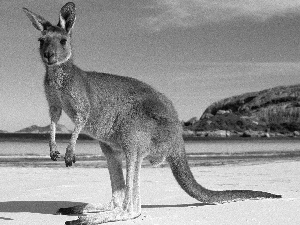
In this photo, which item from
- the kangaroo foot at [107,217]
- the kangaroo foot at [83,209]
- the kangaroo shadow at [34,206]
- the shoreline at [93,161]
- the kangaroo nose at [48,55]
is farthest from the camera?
the shoreline at [93,161]

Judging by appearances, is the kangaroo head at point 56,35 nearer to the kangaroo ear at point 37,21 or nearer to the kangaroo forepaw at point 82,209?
the kangaroo ear at point 37,21

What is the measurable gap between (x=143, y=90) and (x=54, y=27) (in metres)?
1.28

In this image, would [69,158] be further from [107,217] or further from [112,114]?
[107,217]

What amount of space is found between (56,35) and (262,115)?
131777mm

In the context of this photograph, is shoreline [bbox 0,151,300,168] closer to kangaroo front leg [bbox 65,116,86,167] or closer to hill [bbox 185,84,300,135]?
kangaroo front leg [bbox 65,116,86,167]

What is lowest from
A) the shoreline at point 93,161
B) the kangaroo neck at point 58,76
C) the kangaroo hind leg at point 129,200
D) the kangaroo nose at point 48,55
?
the shoreline at point 93,161

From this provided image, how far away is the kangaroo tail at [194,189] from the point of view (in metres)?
5.95

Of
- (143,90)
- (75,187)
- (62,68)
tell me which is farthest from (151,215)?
(75,187)

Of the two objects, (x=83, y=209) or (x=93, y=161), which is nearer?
(x=83, y=209)

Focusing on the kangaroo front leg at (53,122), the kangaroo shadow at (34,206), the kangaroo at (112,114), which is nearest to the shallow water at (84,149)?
the kangaroo shadow at (34,206)

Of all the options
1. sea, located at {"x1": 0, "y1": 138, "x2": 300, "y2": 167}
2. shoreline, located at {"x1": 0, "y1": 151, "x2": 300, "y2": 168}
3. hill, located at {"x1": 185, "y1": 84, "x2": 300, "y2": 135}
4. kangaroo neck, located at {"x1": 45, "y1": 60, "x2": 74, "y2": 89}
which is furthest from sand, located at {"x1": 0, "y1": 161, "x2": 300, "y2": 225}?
hill, located at {"x1": 185, "y1": 84, "x2": 300, "y2": 135}

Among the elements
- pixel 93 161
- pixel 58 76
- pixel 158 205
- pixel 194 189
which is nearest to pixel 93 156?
pixel 93 161

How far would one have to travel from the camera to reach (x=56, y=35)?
4941 millimetres

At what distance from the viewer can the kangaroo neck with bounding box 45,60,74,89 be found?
16.6ft
